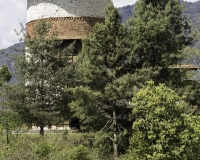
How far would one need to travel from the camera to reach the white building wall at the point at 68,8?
29672mm

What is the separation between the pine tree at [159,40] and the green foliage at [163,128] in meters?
4.99

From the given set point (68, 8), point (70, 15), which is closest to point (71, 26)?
point (70, 15)

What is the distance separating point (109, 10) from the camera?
21.5 meters

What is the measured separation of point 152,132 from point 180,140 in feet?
3.59

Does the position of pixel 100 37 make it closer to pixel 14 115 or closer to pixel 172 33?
pixel 172 33

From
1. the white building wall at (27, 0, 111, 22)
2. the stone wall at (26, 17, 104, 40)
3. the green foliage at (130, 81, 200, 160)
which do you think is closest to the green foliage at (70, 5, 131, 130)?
the green foliage at (130, 81, 200, 160)

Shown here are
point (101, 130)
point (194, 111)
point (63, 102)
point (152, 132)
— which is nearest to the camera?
point (152, 132)

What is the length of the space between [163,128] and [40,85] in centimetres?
953

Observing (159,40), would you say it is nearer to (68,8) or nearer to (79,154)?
(79,154)

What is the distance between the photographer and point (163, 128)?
1541 centimetres

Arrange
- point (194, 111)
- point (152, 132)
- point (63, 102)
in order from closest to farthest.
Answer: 1. point (152, 132)
2. point (194, 111)
3. point (63, 102)

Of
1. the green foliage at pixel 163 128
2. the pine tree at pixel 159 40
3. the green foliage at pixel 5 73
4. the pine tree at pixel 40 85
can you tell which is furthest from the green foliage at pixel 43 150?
the green foliage at pixel 5 73

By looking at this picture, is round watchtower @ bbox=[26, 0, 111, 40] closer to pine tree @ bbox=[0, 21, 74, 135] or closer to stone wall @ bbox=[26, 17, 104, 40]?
stone wall @ bbox=[26, 17, 104, 40]

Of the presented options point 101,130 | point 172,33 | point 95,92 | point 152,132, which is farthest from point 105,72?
point 152,132
